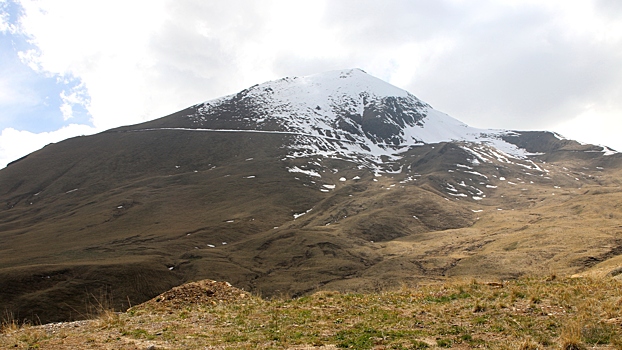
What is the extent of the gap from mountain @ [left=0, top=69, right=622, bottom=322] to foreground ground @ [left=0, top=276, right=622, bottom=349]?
4.41 m

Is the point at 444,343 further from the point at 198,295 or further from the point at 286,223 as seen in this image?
the point at 286,223

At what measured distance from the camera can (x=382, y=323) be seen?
11711mm

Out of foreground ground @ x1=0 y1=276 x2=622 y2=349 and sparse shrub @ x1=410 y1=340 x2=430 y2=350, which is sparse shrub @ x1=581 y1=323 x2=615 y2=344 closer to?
foreground ground @ x1=0 y1=276 x2=622 y2=349

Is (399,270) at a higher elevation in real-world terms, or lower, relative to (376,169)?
lower

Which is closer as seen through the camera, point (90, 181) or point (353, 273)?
point (353, 273)

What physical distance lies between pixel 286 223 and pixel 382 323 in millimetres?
111713

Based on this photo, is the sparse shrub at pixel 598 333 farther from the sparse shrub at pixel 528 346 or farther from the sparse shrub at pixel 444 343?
the sparse shrub at pixel 444 343

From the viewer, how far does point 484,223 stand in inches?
4151

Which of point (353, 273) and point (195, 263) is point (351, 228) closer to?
point (353, 273)

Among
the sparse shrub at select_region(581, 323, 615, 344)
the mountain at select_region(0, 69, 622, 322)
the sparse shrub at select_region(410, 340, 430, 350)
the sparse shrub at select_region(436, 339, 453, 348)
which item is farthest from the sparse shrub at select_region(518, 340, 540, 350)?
the mountain at select_region(0, 69, 622, 322)

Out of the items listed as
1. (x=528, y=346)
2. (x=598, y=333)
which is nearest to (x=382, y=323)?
(x=528, y=346)

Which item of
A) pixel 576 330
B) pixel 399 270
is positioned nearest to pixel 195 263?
pixel 399 270

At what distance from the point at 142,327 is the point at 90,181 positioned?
18776 cm

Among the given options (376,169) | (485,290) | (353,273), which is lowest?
(353,273)
